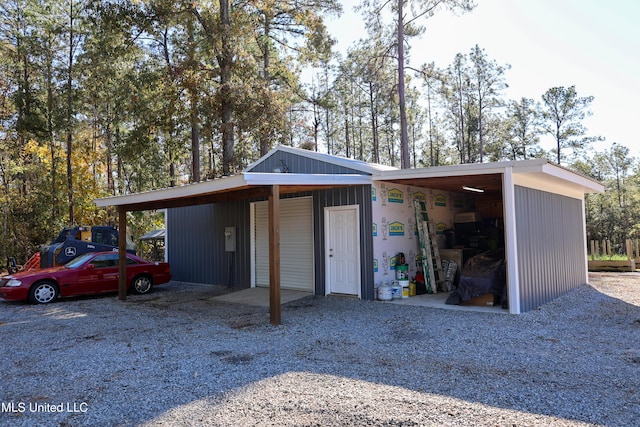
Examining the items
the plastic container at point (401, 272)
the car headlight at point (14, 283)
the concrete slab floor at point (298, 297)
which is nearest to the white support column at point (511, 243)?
the concrete slab floor at point (298, 297)

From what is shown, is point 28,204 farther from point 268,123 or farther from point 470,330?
point 470,330

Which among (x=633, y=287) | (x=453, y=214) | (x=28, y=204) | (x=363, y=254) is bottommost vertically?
(x=633, y=287)

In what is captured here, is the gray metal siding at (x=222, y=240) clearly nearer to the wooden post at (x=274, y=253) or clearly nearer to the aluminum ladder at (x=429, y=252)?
the aluminum ladder at (x=429, y=252)

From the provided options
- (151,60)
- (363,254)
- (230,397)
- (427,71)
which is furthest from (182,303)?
(427,71)

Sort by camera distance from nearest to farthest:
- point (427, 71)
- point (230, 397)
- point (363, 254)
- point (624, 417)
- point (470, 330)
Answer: point (624, 417) < point (230, 397) < point (470, 330) < point (363, 254) < point (427, 71)

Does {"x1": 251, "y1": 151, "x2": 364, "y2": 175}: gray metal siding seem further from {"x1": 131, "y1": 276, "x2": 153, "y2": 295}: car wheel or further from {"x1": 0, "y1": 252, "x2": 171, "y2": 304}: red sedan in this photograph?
{"x1": 131, "y1": 276, "x2": 153, "y2": 295}: car wheel

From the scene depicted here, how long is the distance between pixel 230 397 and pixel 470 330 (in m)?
3.60

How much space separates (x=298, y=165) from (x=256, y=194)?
9.14ft

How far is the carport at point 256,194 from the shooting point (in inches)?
247

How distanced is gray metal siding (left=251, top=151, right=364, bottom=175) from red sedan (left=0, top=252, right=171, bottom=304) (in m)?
3.81

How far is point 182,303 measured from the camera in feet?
28.8

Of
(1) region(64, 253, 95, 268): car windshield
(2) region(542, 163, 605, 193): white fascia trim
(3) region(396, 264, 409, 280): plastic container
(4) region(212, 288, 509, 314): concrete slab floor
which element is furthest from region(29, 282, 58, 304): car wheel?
(2) region(542, 163, 605, 193): white fascia trim

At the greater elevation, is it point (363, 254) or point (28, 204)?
point (28, 204)

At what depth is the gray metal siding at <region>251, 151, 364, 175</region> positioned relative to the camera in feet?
28.4
